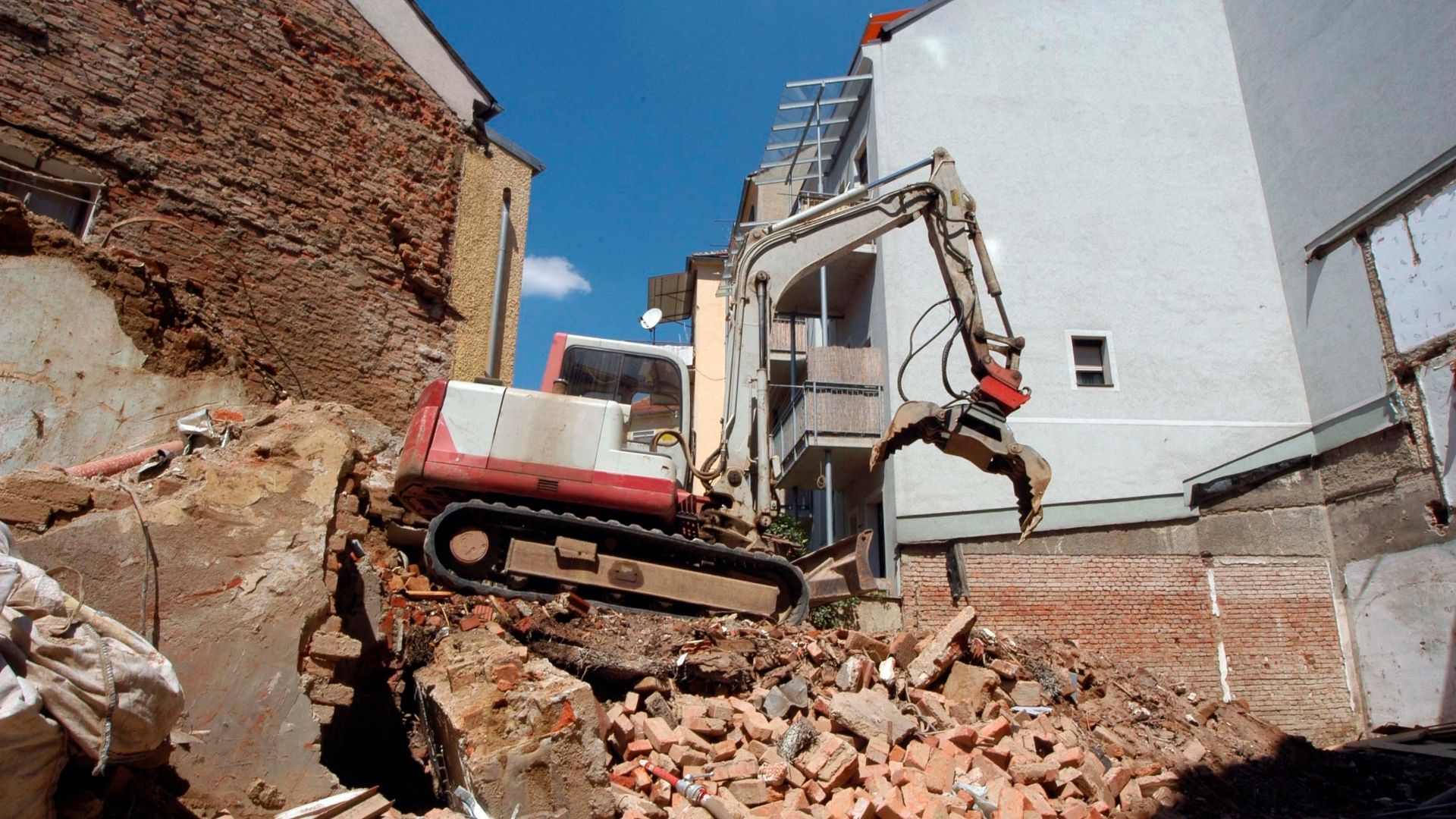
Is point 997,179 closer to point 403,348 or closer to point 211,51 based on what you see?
point 403,348

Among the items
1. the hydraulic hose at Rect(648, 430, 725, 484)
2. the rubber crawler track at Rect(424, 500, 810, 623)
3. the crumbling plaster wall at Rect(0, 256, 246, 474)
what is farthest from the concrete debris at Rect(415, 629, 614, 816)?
the crumbling plaster wall at Rect(0, 256, 246, 474)

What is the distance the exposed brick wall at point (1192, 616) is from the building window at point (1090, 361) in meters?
3.43

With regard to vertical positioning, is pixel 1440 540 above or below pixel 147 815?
above

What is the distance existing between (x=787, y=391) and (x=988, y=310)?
417 centimetres

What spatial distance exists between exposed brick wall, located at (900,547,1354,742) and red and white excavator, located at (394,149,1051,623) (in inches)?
205

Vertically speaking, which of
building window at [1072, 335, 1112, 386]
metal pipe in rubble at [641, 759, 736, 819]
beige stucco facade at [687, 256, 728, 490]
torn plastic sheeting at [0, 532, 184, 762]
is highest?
beige stucco facade at [687, 256, 728, 490]

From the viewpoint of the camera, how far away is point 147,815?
140 inches

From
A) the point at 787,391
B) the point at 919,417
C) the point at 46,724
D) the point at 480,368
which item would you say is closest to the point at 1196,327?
the point at 787,391

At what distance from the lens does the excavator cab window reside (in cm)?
810

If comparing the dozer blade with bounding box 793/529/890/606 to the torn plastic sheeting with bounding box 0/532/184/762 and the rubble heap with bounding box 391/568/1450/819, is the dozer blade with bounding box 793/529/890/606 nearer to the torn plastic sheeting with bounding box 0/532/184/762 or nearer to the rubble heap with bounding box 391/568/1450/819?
the rubble heap with bounding box 391/568/1450/819

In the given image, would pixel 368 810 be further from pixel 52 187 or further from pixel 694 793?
pixel 52 187

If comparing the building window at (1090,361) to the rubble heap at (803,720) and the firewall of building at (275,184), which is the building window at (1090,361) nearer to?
the rubble heap at (803,720)

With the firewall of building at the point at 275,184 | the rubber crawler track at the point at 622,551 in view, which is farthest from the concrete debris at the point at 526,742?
the firewall of building at the point at 275,184

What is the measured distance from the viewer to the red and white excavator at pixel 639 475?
283 inches
